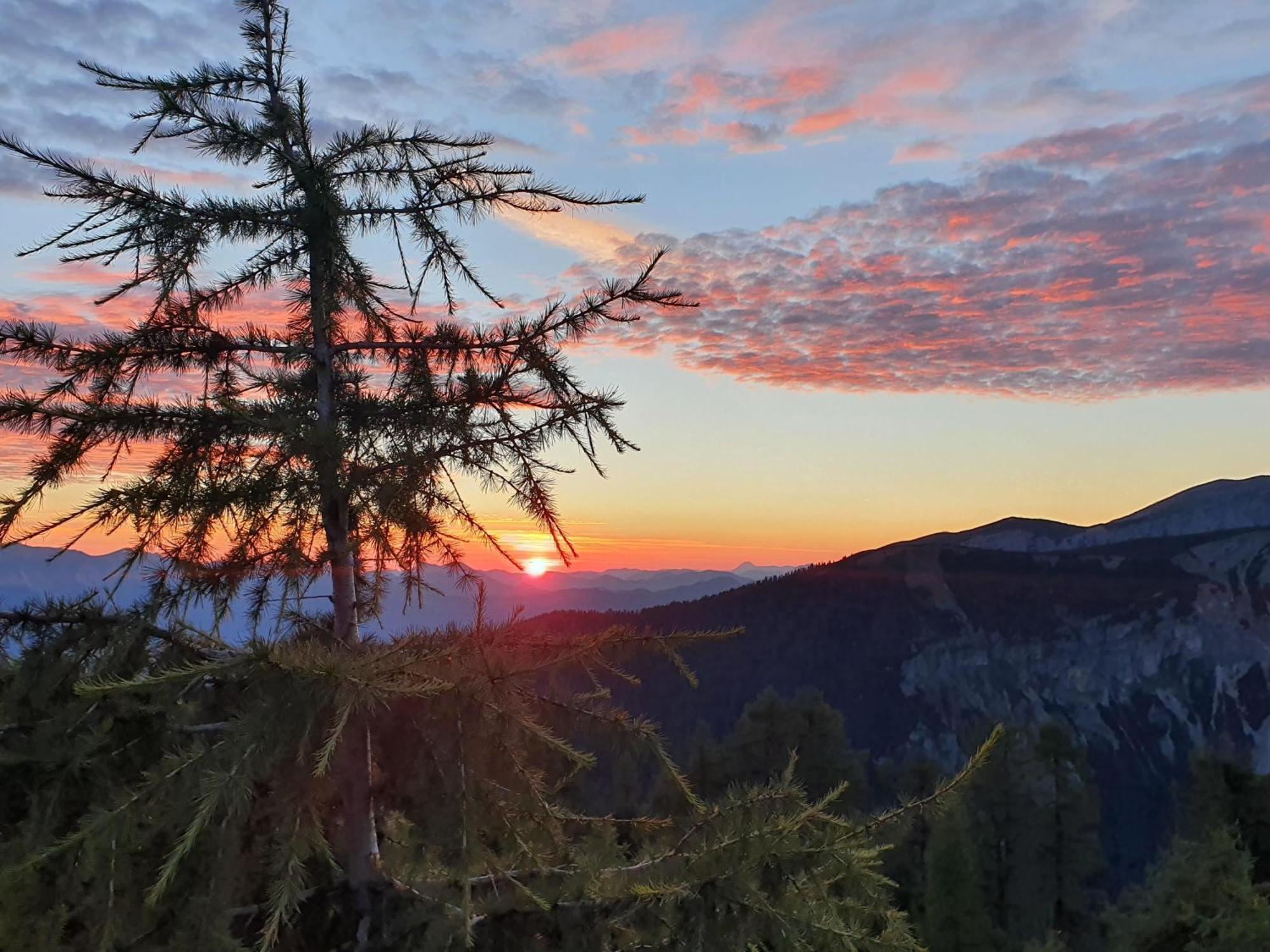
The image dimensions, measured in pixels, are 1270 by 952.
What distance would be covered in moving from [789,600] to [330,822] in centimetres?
13399

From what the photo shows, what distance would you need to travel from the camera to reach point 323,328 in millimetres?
5934

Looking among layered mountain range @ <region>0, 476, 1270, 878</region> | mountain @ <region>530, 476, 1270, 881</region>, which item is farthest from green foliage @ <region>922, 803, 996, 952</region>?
layered mountain range @ <region>0, 476, 1270, 878</region>

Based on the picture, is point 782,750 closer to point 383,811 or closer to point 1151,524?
point 383,811

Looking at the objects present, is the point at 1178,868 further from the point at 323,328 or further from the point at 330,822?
the point at 323,328

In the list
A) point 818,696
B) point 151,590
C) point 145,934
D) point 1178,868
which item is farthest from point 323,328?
point 818,696

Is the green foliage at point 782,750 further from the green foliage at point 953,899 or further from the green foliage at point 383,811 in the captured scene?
the green foliage at point 383,811

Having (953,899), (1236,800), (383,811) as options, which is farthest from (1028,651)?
(383,811)

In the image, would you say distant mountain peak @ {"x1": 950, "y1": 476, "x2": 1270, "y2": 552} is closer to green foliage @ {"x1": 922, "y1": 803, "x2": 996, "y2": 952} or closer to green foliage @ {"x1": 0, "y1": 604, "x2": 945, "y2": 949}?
green foliage @ {"x1": 922, "y1": 803, "x2": 996, "y2": 952}

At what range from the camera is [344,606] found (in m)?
6.02

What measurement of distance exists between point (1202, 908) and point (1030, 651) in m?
111

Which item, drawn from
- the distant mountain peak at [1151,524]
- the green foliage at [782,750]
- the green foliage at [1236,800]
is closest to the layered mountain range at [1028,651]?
the distant mountain peak at [1151,524]

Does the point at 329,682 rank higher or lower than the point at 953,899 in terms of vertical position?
higher

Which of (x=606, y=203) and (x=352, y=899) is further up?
(x=606, y=203)

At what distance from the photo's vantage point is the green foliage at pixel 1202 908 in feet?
55.0
